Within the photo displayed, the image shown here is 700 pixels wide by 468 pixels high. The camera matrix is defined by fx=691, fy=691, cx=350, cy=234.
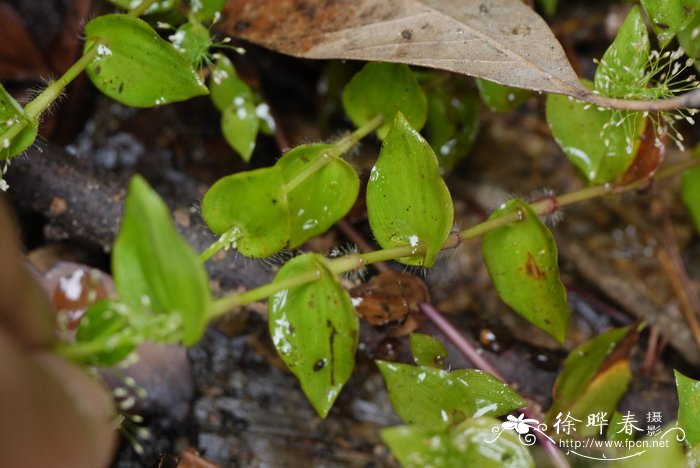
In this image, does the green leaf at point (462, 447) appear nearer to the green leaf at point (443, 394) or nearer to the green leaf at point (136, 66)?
the green leaf at point (443, 394)

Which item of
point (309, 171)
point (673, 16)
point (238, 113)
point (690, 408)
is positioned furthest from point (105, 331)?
point (673, 16)

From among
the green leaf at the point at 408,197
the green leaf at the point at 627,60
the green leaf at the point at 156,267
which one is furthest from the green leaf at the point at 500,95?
the green leaf at the point at 156,267

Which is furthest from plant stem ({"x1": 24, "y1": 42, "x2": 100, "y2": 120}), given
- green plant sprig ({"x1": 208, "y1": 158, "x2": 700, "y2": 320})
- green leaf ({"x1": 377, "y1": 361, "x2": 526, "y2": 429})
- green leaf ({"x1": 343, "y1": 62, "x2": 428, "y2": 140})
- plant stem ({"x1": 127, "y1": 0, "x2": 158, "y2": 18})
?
green leaf ({"x1": 377, "y1": 361, "x2": 526, "y2": 429})

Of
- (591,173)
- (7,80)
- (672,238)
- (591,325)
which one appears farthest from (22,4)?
(672,238)

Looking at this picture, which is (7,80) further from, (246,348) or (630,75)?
(630,75)

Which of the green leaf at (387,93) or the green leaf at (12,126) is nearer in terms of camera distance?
the green leaf at (12,126)

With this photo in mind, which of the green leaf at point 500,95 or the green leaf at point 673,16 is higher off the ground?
the green leaf at point 673,16

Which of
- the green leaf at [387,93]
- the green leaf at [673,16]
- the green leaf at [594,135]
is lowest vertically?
the green leaf at [594,135]
